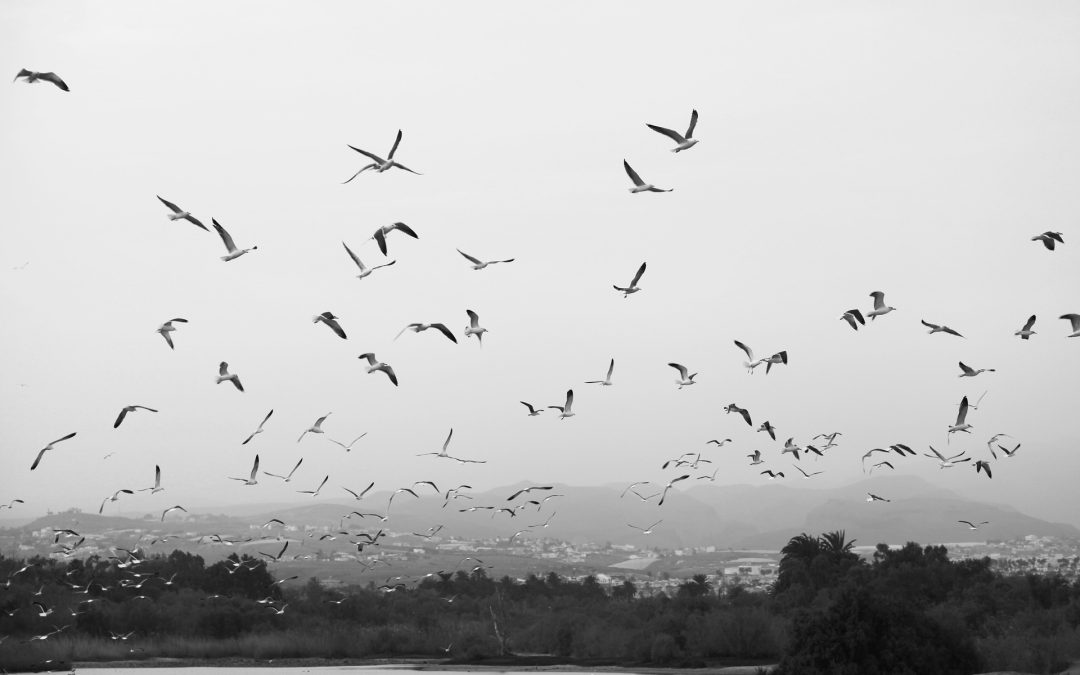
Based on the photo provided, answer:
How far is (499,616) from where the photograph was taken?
8719cm

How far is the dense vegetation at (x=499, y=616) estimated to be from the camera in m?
70.1

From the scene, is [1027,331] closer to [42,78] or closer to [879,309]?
[879,309]

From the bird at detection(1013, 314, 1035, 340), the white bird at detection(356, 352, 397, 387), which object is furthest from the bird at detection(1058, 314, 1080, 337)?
the white bird at detection(356, 352, 397, 387)

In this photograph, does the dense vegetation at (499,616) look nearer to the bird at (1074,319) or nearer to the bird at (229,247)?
the bird at (1074,319)

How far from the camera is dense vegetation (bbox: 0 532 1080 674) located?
7006cm

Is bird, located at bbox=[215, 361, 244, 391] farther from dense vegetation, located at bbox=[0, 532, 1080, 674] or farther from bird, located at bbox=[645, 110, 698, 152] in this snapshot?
dense vegetation, located at bbox=[0, 532, 1080, 674]

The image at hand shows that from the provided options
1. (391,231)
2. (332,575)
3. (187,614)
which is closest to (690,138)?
(391,231)

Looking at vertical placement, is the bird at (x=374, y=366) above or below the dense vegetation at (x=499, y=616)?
above

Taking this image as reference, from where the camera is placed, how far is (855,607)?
48.5 m

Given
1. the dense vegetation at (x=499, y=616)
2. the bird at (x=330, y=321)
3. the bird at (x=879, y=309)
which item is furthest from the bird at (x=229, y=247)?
the dense vegetation at (x=499, y=616)

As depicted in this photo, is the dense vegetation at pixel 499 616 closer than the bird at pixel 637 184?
No

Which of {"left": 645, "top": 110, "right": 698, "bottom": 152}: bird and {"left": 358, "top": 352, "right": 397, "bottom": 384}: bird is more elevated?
{"left": 645, "top": 110, "right": 698, "bottom": 152}: bird

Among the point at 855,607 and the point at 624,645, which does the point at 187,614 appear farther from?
the point at 855,607

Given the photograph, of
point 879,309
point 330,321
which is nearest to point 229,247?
point 330,321
